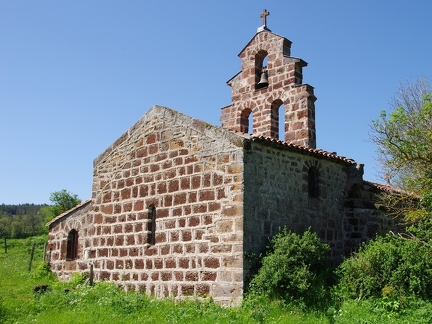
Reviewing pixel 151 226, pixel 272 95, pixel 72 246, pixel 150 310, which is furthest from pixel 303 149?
pixel 72 246

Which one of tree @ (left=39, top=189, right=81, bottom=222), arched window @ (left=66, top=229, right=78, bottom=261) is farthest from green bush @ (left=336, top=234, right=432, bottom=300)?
tree @ (left=39, top=189, right=81, bottom=222)

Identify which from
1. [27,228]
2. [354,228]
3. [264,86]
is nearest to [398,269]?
[354,228]

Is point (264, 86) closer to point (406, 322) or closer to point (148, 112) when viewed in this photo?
point (148, 112)

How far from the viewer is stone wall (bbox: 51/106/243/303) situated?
10836 mm

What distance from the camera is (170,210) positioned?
12.3m

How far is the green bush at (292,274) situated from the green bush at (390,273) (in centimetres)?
61

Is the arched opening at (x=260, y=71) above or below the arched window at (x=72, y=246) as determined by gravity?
above

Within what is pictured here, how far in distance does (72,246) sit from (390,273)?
10252mm

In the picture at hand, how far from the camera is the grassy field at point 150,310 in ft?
30.5

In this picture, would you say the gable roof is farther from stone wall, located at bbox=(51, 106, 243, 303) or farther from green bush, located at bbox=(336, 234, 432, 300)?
green bush, located at bbox=(336, 234, 432, 300)

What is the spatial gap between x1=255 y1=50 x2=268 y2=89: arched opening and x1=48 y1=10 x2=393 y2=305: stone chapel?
1.7 inches

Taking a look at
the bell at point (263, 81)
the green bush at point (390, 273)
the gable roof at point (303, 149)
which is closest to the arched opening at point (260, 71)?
the bell at point (263, 81)

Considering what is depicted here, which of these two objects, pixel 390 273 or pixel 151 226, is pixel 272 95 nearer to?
pixel 151 226

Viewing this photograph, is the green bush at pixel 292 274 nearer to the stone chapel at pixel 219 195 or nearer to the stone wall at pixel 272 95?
the stone chapel at pixel 219 195
